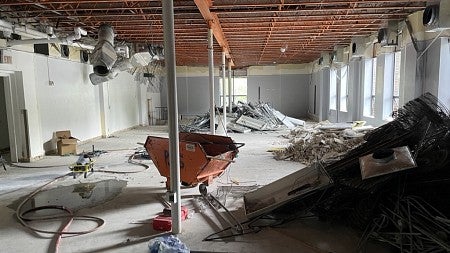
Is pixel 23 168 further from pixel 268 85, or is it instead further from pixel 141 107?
pixel 268 85

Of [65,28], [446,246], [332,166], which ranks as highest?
[65,28]

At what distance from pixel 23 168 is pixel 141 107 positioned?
9.00m

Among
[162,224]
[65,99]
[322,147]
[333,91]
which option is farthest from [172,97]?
[333,91]

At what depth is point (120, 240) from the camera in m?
3.47

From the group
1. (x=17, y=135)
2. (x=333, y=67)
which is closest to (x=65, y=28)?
(x=17, y=135)

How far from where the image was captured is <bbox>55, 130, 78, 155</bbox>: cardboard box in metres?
8.16

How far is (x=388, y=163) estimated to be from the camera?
3277mm

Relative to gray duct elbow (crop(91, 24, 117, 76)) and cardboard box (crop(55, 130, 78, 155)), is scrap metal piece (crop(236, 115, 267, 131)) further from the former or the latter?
gray duct elbow (crop(91, 24, 117, 76))

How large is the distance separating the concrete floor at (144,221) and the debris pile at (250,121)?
547 centimetres

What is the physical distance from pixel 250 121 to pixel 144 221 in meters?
9.07

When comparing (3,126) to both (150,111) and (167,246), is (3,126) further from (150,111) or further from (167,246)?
(150,111)

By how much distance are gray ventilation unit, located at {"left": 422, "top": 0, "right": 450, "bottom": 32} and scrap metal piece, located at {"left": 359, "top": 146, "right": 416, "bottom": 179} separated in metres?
3.30

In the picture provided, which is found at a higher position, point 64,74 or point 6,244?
point 64,74

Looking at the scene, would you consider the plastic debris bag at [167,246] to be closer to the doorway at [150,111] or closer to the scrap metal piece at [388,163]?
the scrap metal piece at [388,163]
